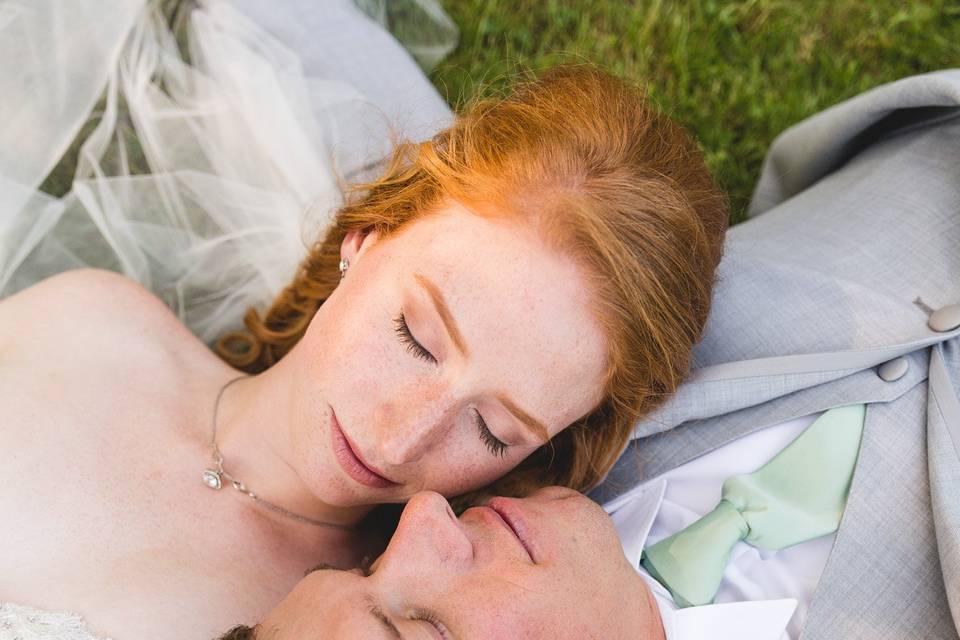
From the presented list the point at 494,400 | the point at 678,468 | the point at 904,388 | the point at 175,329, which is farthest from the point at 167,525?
the point at 904,388

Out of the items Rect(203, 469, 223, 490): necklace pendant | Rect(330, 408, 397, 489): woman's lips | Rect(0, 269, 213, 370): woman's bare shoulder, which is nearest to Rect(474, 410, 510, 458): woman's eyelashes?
Rect(330, 408, 397, 489): woman's lips

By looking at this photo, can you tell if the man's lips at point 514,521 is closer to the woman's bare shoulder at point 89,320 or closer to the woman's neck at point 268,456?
the woman's neck at point 268,456

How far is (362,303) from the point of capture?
2.49m

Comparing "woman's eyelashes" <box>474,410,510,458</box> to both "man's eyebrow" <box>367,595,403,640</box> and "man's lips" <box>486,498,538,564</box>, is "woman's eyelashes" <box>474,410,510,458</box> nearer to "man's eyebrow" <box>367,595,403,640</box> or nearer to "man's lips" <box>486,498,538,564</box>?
"man's lips" <box>486,498,538,564</box>

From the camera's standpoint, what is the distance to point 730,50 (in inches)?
178

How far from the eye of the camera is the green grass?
14.4 feet

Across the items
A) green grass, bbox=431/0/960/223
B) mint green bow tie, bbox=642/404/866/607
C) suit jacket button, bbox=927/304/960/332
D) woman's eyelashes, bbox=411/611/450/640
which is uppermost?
green grass, bbox=431/0/960/223

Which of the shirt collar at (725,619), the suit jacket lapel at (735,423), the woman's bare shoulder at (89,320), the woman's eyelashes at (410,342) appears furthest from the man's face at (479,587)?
the woman's bare shoulder at (89,320)

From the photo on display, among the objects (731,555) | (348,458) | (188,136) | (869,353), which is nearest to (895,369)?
(869,353)

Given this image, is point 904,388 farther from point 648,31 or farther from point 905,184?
point 648,31

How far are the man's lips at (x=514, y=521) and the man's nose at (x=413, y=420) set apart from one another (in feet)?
0.98

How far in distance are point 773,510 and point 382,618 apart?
140 cm

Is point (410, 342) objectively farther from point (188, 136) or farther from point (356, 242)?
point (188, 136)

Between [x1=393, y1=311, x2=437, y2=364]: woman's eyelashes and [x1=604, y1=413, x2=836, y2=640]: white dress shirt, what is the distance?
39.9 inches
